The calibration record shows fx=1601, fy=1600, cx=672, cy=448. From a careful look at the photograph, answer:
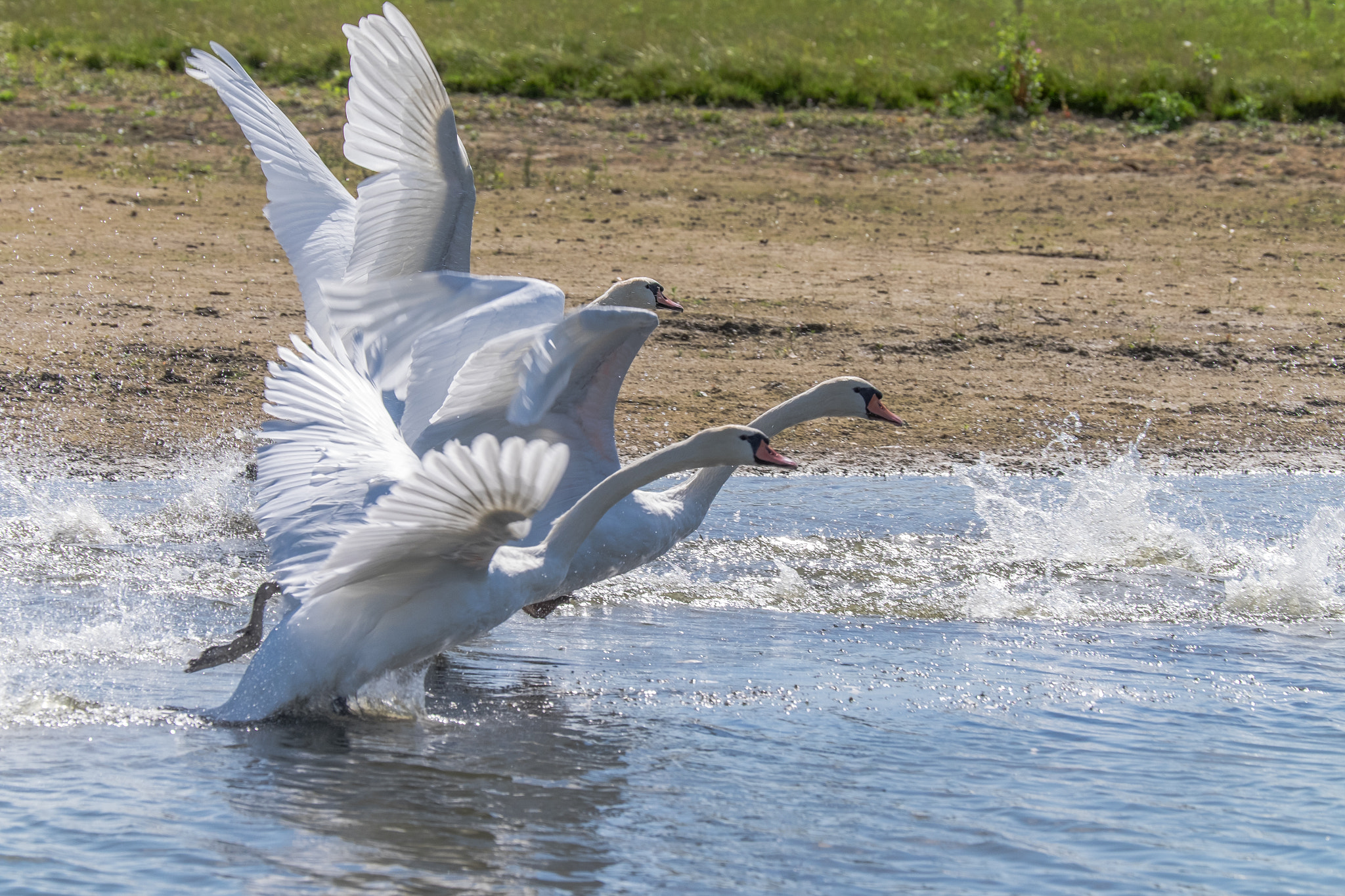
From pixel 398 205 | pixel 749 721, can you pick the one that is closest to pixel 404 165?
pixel 398 205

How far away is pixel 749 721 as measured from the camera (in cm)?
529

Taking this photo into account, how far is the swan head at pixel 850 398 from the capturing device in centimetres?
Answer: 641

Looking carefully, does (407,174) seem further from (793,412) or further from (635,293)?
(793,412)

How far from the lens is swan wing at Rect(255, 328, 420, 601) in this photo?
4887mm

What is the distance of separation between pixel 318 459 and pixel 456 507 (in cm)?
101

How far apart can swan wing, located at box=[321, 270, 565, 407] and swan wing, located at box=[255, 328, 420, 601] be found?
64 cm

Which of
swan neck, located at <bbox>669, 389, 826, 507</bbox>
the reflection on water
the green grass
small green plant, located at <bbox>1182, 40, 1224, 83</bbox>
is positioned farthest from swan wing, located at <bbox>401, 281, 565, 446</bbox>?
small green plant, located at <bbox>1182, 40, 1224, 83</bbox>

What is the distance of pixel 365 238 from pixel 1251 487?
16.3ft

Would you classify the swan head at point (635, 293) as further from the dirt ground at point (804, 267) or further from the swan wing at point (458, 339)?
the dirt ground at point (804, 267)

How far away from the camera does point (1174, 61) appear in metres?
18.2

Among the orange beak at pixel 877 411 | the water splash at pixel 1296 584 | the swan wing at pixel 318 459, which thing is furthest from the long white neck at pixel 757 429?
the water splash at pixel 1296 584

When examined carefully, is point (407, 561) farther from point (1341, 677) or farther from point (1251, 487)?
point (1251, 487)

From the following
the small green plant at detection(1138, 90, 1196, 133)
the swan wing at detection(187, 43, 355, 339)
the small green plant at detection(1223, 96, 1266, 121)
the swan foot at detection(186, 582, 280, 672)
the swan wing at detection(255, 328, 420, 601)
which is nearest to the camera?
the swan wing at detection(255, 328, 420, 601)

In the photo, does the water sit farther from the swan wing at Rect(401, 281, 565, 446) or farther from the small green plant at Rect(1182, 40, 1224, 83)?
the small green plant at Rect(1182, 40, 1224, 83)
